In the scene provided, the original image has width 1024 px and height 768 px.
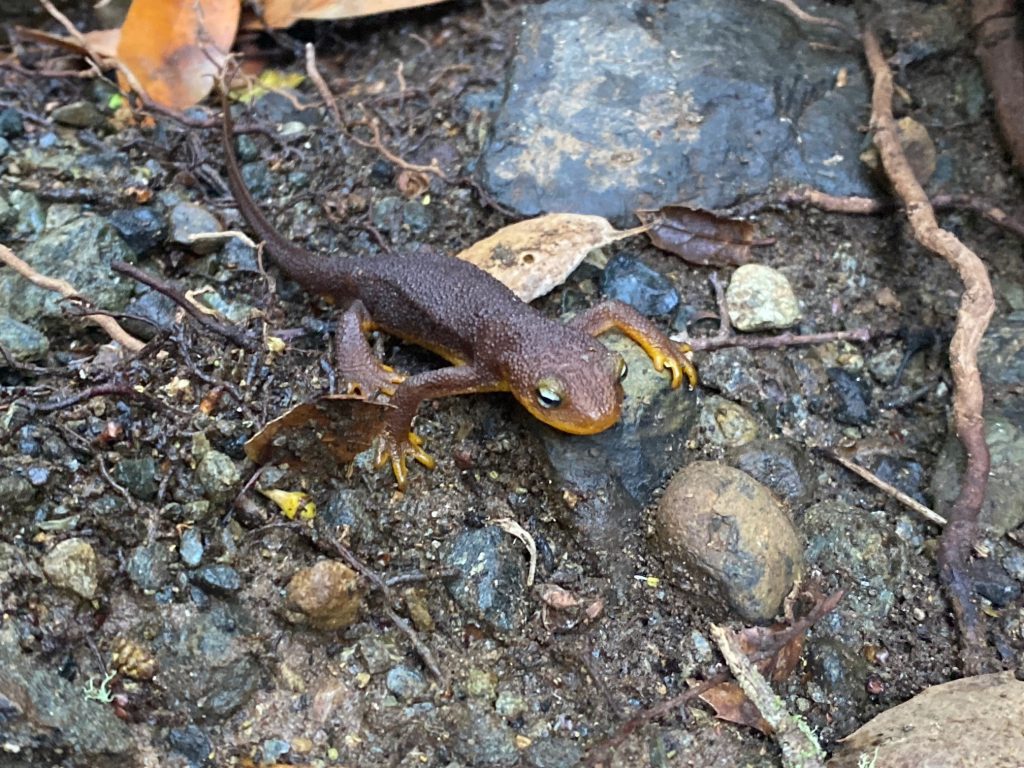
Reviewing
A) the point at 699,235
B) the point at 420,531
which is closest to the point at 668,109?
the point at 699,235

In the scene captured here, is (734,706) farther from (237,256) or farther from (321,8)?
(321,8)

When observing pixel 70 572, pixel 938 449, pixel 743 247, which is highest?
pixel 743 247

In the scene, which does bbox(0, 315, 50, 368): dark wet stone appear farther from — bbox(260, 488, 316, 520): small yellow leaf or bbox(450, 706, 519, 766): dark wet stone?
bbox(450, 706, 519, 766): dark wet stone

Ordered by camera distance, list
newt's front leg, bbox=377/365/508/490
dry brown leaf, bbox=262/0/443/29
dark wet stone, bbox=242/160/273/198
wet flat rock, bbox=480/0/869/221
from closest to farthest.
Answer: newt's front leg, bbox=377/365/508/490, wet flat rock, bbox=480/0/869/221, dark wet stone, bbox=242/160/273/198, dry brown leaf, bbox=262/0/443/29

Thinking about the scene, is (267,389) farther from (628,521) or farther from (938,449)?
(938,449)

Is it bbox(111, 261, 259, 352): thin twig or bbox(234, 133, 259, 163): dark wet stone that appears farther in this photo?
bbox(234, 133, 259, 163): dark wet stone

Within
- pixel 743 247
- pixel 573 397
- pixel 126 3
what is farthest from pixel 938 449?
pixel 126 3

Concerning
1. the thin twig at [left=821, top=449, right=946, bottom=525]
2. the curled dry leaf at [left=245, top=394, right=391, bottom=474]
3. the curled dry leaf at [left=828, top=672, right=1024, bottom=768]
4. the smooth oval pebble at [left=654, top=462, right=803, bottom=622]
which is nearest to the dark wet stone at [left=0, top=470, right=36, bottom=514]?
the curled dry leaf at [left=245, top=394, right=391, bottom=474]
